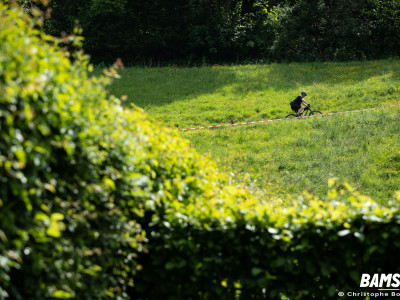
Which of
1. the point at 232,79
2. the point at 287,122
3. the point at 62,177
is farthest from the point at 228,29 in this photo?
the point at 62,177

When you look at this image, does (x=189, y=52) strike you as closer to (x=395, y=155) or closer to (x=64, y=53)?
(x=395, y=155)

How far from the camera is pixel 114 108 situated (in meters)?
3.84

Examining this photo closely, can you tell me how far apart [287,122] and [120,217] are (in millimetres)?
11595

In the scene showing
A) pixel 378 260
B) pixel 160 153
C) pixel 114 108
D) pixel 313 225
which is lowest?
pixel 378 260

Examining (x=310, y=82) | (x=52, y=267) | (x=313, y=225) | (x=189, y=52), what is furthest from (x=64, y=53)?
(x=189, y=52)

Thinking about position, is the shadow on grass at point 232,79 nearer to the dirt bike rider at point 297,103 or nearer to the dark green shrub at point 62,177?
the dirt bike rider at point 297,103

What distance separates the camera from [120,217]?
12.0 feet

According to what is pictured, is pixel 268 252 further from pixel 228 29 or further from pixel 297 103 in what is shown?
pixel 228 29

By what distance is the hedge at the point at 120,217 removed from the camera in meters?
2.95

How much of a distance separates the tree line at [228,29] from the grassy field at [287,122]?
3257 mm

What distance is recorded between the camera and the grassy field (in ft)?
34.9

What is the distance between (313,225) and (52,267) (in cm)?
227

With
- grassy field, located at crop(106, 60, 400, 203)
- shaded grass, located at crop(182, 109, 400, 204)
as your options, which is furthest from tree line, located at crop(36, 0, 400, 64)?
shaded grass, located at crop(182, 109, 400, 204)

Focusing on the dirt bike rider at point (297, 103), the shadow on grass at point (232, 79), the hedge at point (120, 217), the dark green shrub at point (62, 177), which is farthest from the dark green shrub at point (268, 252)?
the shadow on grass at point (232, 79)
